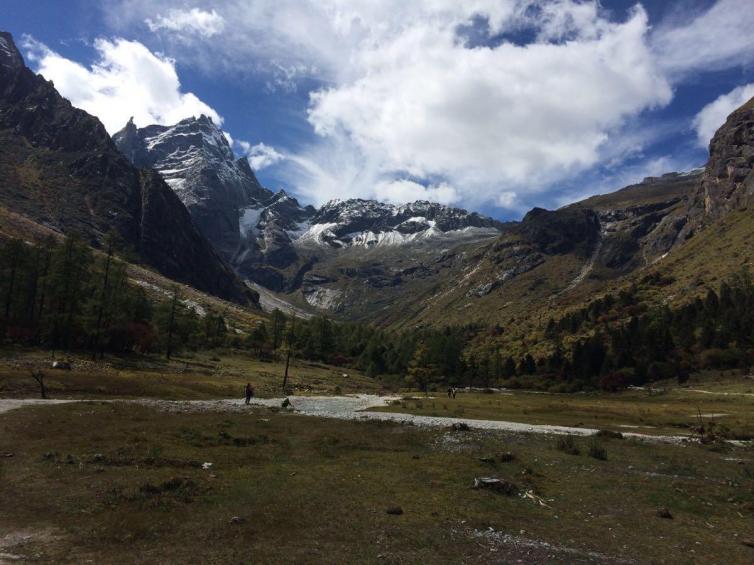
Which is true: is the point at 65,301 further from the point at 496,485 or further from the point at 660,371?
the point at 660,371

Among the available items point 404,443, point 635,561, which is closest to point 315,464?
point 404,443

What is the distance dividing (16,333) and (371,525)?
299 feet

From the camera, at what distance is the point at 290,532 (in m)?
18.1

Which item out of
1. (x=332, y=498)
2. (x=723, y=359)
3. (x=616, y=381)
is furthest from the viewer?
(x=616, y=381)

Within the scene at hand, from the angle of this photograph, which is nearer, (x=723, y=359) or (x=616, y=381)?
(x=723, y=359)

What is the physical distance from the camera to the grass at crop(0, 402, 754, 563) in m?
16.9

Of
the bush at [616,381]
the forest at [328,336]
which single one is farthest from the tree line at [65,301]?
the bush at [616,381]

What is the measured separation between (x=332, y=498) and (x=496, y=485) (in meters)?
8.68

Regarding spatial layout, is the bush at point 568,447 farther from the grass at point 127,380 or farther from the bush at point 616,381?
the bush at point 616,381

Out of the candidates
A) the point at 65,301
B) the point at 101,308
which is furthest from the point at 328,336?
the point at 65,301

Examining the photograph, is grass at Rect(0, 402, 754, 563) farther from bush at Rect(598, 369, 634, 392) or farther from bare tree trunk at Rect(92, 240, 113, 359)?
bush at Rect(598, 369, 634, 392)

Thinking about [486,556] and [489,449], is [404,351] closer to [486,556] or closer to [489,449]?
[489,449]

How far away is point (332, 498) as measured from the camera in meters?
22.6

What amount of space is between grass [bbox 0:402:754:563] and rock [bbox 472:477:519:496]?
0.42m
